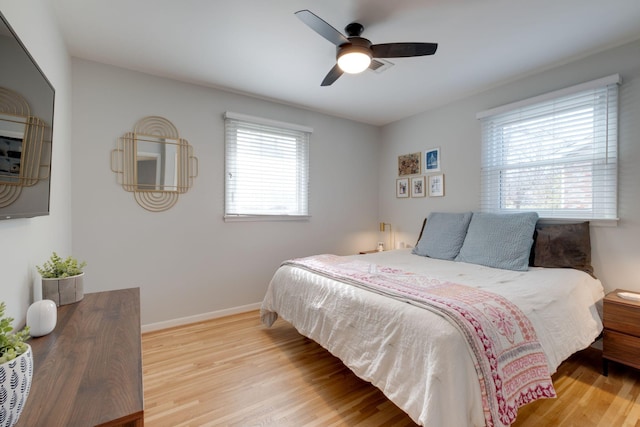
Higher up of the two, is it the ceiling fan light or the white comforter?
the ceiling fan light

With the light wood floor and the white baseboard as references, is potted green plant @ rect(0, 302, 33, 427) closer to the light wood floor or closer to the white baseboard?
the light wood floor

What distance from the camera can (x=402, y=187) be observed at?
408cm

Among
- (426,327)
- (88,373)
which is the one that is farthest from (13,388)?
(426,327)

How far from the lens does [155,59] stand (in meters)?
2.51

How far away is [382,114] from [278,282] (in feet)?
9.07

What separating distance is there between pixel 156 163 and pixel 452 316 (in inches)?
112

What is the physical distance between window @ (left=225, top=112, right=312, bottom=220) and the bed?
1067 mm

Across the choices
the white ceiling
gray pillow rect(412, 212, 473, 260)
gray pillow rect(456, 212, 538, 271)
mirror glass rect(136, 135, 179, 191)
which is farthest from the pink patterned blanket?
mirror glass rect(136, 135, 179, 191)

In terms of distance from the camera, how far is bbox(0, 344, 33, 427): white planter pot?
0.63 meters

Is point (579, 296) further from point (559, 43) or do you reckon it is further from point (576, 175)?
point (559, 43)

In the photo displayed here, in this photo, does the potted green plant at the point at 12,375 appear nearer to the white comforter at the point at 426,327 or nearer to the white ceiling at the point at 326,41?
the white comforter at the point at 426,327

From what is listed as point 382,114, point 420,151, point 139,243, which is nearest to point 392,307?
point 139,243

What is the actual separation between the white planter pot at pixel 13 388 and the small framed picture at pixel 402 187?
12.8 feet

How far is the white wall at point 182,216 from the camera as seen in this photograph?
2.52 m
